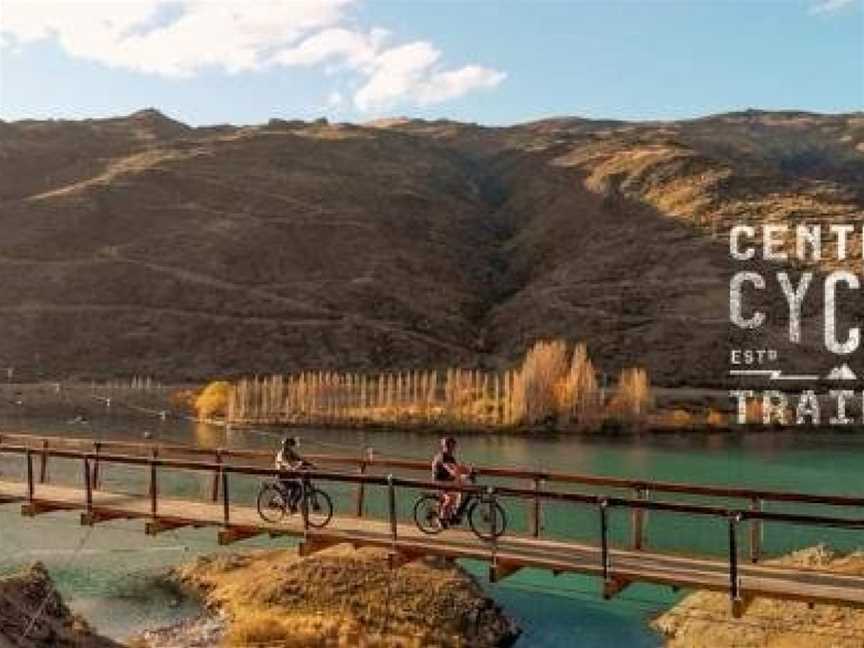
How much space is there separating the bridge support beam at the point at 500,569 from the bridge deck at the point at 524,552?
2 centimetres

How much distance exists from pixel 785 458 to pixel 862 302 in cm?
6293

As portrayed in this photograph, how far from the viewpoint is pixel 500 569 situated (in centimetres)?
2109

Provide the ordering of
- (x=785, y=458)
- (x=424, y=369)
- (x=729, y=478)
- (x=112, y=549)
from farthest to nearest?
(x=424, y=369) < (x=785, y=458) < (x=729, y=478) < (x=112, y=549)

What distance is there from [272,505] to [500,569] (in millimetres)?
6827

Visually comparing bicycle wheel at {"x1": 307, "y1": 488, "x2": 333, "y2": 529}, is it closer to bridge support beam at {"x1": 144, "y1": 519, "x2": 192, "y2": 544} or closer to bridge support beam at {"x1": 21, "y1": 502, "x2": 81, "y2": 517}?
bridge support beam at {"x1": 144, "y1": 519, "x2": 192, "y2": 544}

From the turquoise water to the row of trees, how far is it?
1102cm

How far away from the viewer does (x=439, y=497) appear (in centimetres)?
2444

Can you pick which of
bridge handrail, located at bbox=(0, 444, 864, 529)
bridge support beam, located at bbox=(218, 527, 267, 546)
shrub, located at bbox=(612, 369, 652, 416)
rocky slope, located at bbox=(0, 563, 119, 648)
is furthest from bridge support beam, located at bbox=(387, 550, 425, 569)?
shrub, located at bbox=(612, 369, 652, 416)

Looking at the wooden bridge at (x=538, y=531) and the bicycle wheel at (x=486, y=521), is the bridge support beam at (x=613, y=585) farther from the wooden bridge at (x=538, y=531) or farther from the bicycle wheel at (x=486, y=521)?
the bicycle wheel at (x=486, y=521)

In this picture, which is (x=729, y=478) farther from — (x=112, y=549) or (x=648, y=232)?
(x=648, y=232)

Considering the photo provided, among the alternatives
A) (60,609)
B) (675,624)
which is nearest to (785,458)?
(675,624)

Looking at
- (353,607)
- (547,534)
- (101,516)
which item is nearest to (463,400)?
(353,607)

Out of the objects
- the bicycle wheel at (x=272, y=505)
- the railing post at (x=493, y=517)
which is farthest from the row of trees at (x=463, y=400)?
the railing post at (x=493, y=517)

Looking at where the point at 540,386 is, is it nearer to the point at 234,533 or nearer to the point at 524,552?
the point at 234,533
